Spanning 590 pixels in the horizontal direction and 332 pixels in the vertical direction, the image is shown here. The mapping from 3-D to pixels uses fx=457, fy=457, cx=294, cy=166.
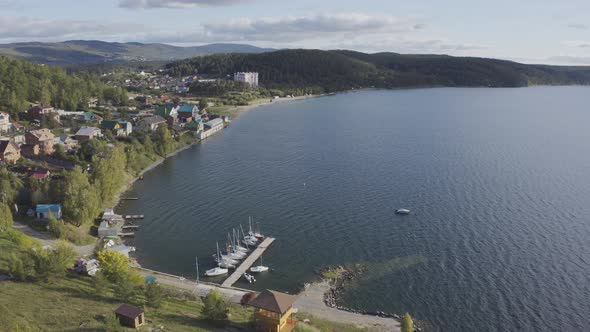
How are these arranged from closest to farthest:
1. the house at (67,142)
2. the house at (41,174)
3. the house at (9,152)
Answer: the house at (41,174)
the house at (9,152)
the house at (67,142)

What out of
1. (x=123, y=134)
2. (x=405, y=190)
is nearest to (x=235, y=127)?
(x=123, y=134)

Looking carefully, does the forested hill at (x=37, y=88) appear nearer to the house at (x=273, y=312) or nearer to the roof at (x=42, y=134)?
the roof at (x=42, y=134)

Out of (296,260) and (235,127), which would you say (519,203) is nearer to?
(296,260)

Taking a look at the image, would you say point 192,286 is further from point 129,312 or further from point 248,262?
point 129,312

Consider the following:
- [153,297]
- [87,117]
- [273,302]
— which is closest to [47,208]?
[153,297]

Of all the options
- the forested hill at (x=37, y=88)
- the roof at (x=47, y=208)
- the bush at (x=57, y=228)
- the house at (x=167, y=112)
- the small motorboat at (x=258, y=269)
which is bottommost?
the small motorboat at (x=258, y=269)

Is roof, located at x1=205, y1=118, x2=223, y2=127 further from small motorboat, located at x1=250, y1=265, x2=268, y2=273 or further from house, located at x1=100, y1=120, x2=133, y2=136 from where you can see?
small motorboat, located at x1=250, y1=265, x2=268, y2=273

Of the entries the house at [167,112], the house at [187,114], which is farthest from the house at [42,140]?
the house at [187,114]
